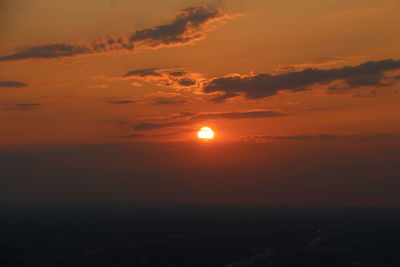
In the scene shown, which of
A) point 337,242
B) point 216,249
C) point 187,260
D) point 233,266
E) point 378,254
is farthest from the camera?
point 337,242

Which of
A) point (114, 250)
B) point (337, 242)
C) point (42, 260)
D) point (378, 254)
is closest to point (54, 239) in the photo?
point (114, 250)

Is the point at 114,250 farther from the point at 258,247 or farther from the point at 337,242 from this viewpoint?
the point at 337,242

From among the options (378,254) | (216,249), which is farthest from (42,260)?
(378,254)

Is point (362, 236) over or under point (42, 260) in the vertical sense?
over

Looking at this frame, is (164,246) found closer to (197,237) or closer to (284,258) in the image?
(197,237)

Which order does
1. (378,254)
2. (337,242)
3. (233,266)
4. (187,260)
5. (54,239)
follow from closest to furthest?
(233,266) < (187,260) < (378,254) < (337,242) < (54,239)

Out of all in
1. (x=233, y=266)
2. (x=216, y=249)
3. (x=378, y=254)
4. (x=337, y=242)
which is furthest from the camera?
(x=337, y=242)

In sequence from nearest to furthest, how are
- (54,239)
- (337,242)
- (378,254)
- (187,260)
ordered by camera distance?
(187,260) → (378,254) → (337,242) → (54,239)

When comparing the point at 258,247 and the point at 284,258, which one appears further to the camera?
the point at 258,247

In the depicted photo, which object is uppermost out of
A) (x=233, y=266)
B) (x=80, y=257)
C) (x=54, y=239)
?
(x=54, y=239)
